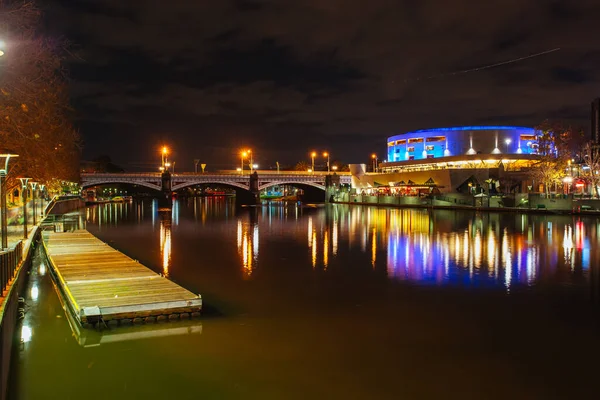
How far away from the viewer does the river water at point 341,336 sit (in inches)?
437

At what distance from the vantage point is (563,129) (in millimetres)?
75812

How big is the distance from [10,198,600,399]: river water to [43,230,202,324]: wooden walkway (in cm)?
45

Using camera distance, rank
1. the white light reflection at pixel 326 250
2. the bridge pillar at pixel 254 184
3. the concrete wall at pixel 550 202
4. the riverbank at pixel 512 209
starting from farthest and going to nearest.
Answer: the bridge pillar at pixel 254 184, the concrete wall at pixel 550 202, the riverbank at pixel 512 209, the white light reflection at pixel 326 250

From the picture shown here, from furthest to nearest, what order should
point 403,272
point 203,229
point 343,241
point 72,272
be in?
point 203,229 < point 343,241 < point 403,272 < point 72,272

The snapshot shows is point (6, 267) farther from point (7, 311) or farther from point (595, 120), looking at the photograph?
point (595, 120)

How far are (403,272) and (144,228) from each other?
98.6 feet

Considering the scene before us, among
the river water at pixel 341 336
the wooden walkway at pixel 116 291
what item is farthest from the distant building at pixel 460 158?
the wooden walkway at pixel 116 291

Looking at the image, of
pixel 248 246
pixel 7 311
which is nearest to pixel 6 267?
pixel 7 311

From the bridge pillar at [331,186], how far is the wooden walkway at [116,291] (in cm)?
9236

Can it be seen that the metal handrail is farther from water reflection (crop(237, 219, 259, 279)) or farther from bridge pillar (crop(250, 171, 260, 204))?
bridge pillar (crop(250, 171, 260, 204))

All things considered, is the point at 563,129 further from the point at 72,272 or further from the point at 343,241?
the point at 72,272

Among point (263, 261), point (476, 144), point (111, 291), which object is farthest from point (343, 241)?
point (476, 144)

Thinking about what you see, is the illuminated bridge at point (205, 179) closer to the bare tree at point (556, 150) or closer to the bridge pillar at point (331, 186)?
the bridge pillar at point (331, 186)

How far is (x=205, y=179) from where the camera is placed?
102500 mm
